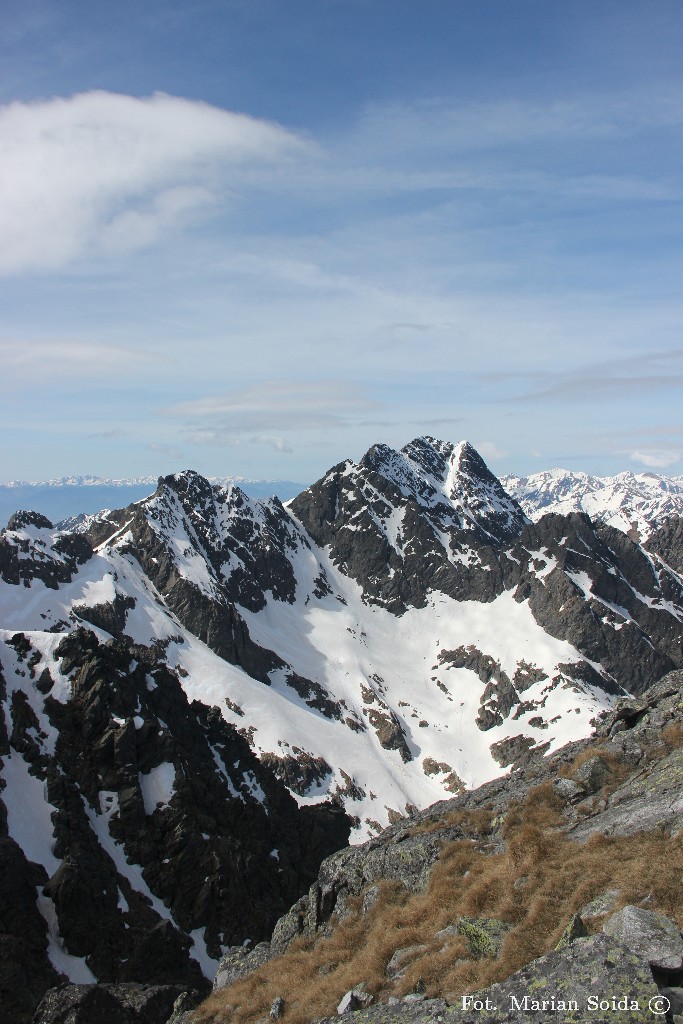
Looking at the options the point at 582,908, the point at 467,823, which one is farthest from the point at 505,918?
the point at 467,823

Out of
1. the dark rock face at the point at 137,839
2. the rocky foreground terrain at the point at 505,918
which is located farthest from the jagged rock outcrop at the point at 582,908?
the dark rock face at the point at 137,839

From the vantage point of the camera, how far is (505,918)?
1600 cm

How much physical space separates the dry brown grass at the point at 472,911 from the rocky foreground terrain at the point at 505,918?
Result: 2.0 inches

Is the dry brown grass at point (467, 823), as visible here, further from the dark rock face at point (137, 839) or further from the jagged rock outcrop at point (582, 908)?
the dark rock face at point (137, 839)

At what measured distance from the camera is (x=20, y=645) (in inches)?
2985

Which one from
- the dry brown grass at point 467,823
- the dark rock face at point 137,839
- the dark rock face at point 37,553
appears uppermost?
the dark rock face at point 37,553

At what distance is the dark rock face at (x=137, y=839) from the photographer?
5259 centimetres

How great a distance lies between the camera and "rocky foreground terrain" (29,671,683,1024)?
1029cm

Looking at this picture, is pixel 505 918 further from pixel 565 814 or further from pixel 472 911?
pixel 565 814

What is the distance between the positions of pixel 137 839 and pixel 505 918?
6278cm

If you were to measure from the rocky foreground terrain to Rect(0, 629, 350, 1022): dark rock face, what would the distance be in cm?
2477

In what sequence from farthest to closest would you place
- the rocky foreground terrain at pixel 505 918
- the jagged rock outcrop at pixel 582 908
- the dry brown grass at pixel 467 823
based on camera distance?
the dry brown grass at pixel 467 823
the rocky foreground terrain at pixel 505 918
the jagged rock outcrop at pixel 582 908

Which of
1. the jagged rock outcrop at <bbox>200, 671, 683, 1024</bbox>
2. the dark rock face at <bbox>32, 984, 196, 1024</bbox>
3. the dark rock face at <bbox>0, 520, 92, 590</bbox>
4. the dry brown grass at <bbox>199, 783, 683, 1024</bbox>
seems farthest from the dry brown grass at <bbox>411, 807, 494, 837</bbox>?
the dark rock face at <bbox>0, 520, 92, 590</bbox>

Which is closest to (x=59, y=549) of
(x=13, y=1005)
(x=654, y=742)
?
(x=13, y=1005)
